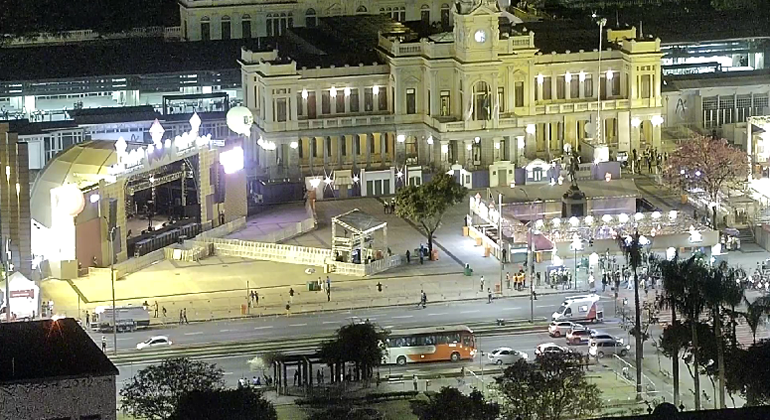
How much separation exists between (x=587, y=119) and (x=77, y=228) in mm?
40509

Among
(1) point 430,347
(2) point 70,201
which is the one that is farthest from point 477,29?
(1) point 430,347

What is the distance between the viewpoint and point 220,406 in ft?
292

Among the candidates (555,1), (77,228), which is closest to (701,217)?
(77,228)

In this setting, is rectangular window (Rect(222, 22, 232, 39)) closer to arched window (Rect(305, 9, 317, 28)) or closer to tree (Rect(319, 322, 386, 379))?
arched window (Rect(305, 9, 317, 28))

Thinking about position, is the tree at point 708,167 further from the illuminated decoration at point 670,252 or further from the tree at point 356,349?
the tree at point 356,349

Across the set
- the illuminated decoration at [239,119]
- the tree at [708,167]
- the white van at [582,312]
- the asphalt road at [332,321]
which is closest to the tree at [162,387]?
the asphalt road at [332,321]

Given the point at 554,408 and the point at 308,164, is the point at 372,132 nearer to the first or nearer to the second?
the point at 308,164

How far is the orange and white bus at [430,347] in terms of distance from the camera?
110 metres

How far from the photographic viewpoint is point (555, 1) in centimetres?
19450

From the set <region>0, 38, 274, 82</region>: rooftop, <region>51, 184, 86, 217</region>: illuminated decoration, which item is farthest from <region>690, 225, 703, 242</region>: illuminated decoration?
<region>0, 38, 274, 82</region>: rooftop

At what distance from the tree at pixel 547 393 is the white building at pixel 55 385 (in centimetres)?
1724

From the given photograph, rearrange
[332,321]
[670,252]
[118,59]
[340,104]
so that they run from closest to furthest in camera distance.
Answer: [332,321] → [670,252] → [340,104] → [118,59]

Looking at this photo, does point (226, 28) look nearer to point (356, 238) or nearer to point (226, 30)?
point (226, 30)

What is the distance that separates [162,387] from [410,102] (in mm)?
59865
